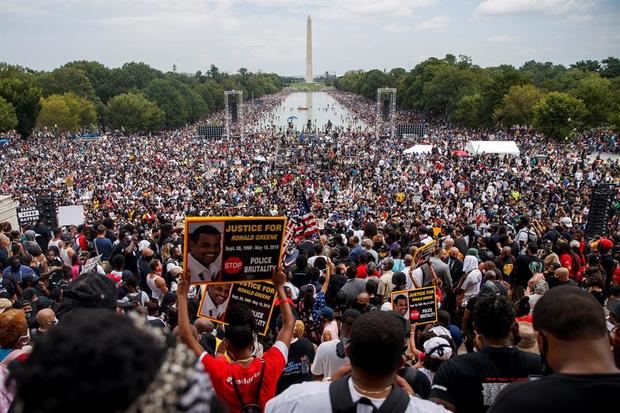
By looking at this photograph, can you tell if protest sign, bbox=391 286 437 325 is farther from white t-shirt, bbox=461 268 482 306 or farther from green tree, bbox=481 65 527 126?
green tree, bbox=481 65 527 126

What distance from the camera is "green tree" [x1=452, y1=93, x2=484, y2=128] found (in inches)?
2761

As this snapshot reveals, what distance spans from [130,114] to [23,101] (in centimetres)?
1482

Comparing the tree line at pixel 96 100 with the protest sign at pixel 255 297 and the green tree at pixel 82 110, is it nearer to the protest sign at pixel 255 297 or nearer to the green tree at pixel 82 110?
the green tree at pixel 82 110

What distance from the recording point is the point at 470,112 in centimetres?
7225

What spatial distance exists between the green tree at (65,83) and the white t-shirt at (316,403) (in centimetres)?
9568

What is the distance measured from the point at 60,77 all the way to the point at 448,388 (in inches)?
3927

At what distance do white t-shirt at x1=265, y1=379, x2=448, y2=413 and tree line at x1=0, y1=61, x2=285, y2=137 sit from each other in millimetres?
63637

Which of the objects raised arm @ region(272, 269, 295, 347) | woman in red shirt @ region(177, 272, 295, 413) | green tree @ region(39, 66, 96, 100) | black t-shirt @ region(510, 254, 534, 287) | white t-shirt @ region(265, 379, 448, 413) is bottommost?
black t-shirt @ region(510, 254, 534, 287)

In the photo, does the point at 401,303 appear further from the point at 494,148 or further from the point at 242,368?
the point at 494,148

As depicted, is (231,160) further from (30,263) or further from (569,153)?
(30,263)

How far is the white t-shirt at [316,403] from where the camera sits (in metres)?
2.21

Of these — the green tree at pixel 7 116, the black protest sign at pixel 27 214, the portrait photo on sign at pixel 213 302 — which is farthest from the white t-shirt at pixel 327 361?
the green tree at pixel 7 116

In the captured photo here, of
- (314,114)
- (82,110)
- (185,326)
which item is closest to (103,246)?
(185,326)

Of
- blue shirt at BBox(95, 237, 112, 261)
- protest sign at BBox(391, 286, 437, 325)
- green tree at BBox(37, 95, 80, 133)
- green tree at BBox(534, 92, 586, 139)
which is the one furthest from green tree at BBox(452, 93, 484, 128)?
protest sign at BBox(391, 286, 437, 325)
